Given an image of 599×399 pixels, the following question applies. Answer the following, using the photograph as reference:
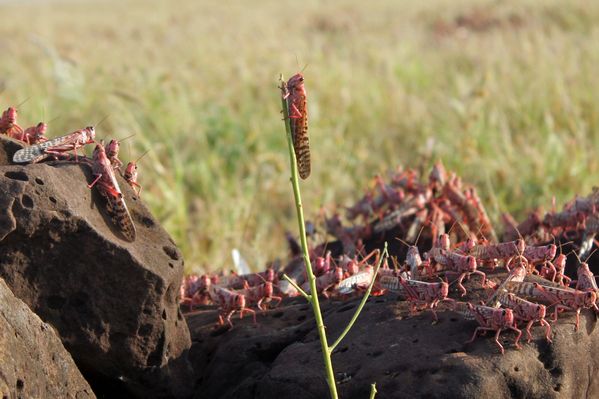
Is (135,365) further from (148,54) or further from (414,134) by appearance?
(148,54)

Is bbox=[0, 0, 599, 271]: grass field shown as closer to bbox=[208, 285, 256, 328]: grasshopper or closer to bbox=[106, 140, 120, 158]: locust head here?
bbox=[208, 285, 256, 328]: grasshopper

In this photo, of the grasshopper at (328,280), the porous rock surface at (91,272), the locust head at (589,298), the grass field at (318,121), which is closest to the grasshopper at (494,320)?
the locust head at (589,298)

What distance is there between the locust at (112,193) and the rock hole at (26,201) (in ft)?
0.83

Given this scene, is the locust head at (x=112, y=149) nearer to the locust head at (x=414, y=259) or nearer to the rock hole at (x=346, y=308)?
the rock hole at (x=346, y=308)

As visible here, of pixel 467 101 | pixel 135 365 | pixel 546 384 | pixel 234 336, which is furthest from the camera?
pixel 467 101

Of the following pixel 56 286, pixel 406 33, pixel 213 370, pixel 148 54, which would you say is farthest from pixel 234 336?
pixel 406 33

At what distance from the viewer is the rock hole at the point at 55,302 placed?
2.81m

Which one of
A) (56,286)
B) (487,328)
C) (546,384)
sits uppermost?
(56,286)

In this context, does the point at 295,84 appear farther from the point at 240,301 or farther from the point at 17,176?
the point at 240,301

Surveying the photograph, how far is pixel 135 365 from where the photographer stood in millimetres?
2957

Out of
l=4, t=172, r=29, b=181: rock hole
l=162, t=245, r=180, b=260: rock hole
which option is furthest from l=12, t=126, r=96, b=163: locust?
l=162, t=245, r=180, b=260: rock hole

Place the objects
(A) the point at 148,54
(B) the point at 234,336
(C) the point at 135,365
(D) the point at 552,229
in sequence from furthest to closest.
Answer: (A) the point at 148,54
(D) the point at 552,229
(B) the point at 234,336
(C) the point at 135,365

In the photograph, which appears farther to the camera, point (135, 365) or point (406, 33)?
point (406, 33)

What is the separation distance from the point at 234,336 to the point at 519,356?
3.53ft
